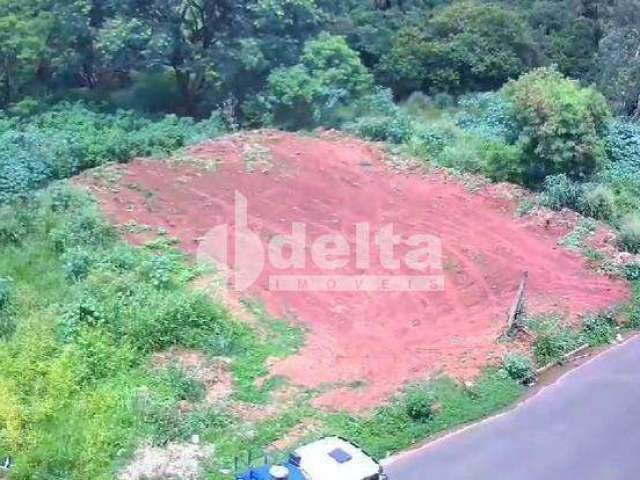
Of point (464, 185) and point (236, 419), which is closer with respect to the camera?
point (236, 419)

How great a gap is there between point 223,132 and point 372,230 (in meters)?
4.34

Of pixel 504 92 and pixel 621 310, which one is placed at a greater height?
pixel 504 92

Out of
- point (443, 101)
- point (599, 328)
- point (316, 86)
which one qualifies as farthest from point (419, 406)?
point (443, 101)

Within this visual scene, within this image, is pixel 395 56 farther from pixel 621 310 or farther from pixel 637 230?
pixel 621 310

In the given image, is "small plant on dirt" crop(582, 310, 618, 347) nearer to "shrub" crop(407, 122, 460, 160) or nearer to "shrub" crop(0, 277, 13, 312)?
"shrub" crop(407, 122, 460, 160)

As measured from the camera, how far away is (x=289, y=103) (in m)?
16.4

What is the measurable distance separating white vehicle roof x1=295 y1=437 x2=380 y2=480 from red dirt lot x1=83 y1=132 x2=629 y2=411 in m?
1.20

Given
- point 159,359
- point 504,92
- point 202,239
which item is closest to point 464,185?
point 504,92

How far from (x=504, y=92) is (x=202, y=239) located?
6.03 metres

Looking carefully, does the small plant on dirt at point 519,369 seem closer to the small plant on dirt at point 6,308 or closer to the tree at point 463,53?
the small plant on dirt at point 6,308

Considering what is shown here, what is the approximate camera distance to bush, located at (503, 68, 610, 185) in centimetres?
1388

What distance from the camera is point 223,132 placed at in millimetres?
16141

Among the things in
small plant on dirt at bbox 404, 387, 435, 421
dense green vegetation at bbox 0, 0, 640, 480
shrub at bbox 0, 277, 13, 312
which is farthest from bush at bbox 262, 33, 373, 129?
small plant on dirt at bbox 404, 387, 435, 421

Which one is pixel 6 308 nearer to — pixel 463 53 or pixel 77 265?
pixel 77 265
